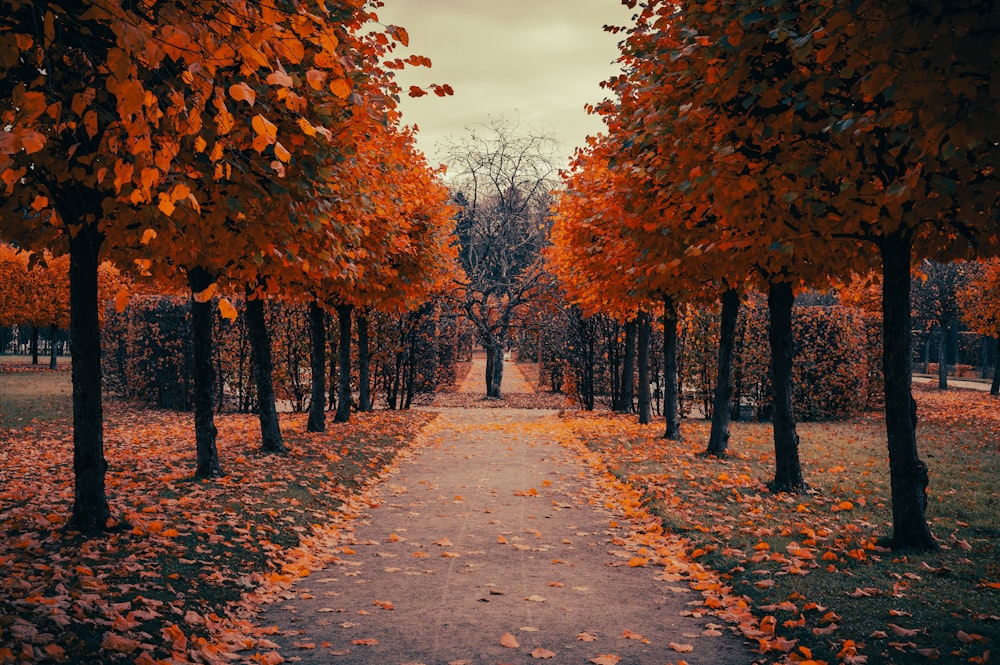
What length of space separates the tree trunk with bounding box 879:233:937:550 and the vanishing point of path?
240cm

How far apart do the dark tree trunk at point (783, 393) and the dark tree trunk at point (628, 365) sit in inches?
368

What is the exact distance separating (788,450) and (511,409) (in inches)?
617

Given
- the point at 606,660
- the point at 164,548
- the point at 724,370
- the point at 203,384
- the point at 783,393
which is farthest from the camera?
the point at 724,370

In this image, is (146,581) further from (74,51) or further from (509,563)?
(74,51)

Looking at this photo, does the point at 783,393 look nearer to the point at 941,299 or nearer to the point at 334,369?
the point at 334,369

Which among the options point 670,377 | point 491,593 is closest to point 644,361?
point 670,377

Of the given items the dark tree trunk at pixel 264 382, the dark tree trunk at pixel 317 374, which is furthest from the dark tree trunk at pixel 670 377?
the dark tree trunk at pixel 264 382

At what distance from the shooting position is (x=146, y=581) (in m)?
5.42

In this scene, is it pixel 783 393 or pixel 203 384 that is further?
pixel 203 384

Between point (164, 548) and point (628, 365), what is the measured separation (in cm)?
1583

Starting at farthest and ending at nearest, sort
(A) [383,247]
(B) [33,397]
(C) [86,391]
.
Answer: (B) [33,397], (A) [383,247], (C) [86,391]

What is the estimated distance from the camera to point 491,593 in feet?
19.3

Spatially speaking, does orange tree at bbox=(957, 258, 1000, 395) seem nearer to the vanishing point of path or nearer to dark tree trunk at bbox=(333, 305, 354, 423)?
dark tree trunk at bbox=(333, 305, 354, 423)

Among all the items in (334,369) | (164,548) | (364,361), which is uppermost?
(364,361)
